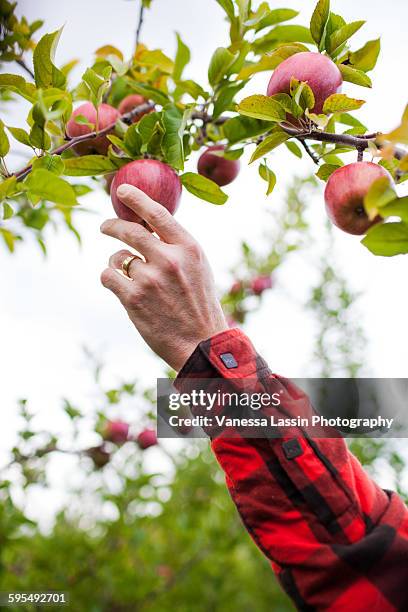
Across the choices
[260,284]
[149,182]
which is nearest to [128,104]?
[149,182]

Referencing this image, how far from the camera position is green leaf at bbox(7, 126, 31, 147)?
2.91 feet

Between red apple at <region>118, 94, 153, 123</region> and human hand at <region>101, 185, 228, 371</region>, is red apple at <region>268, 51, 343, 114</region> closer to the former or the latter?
human hand at <region>101, 185, 228, 371</region>

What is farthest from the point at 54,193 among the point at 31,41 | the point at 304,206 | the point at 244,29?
the point at 304,206

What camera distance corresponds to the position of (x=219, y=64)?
1005 mm

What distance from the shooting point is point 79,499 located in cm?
292

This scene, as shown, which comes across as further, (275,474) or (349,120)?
(349,120)

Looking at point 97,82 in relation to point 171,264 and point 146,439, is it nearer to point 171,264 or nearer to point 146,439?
point 171,264

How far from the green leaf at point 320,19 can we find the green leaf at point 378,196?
0.44 metres

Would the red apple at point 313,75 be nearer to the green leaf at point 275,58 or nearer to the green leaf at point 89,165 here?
the green leaf at point 275,58

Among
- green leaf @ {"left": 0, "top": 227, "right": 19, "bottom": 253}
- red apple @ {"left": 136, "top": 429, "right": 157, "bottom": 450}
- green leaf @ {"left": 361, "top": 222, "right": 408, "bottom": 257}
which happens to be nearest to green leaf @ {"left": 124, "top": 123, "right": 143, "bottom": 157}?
green leaf @ {"left": 361, "top": 222, "right": 408, "bottom": 257}

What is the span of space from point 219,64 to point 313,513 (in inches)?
29.8

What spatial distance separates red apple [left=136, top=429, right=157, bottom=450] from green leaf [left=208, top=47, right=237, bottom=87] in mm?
1511

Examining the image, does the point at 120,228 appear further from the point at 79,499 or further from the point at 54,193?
the point at 79,499

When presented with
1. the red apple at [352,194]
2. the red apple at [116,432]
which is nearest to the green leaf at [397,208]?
the red apple at [352,194]
